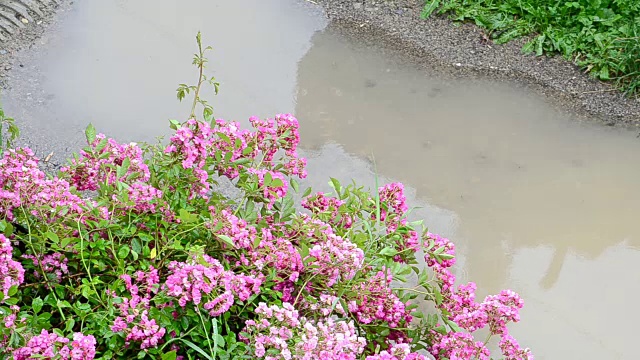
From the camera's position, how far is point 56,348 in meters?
1.94

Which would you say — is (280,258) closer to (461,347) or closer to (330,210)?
(330,210)

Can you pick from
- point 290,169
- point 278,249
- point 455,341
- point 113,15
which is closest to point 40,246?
point 278,249

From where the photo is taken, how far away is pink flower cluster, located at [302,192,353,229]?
104 inches

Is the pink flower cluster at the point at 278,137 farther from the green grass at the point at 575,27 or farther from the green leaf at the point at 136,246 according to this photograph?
the green grass at the point at 575,27

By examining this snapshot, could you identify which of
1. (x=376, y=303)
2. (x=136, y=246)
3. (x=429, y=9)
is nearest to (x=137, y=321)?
(x=136, y=246)

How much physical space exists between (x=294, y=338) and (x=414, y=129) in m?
2.76

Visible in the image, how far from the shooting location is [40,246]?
222 cm

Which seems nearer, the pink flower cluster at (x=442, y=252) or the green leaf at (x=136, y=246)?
the green leaf at (x=136, y=246)

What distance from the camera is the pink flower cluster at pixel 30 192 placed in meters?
2.22

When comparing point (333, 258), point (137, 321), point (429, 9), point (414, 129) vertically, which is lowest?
point (137, 321)

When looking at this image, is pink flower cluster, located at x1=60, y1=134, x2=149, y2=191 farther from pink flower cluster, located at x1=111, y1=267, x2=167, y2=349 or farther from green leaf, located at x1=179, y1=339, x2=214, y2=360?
green leaf, located at x1=179, y1=339, x2=214, y2=360

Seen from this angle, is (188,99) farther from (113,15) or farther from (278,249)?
(278,249)

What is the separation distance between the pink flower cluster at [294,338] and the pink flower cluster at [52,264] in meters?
0.61

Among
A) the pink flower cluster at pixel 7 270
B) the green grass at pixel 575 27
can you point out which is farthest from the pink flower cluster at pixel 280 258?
the green grass at pixel 575 27
